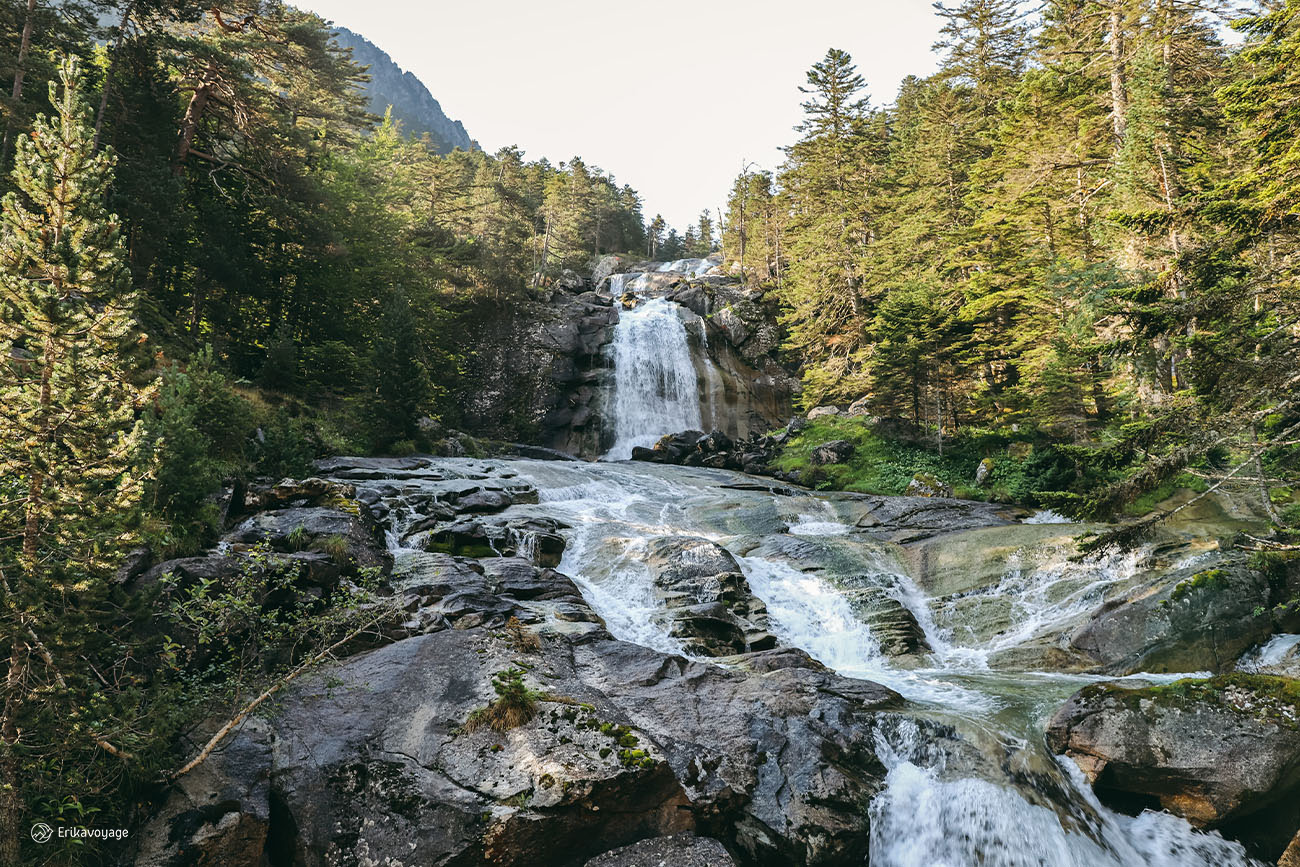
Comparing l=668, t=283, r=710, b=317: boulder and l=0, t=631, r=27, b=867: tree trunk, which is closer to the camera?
l=0, t=631, r=27, b=867: tree trunk

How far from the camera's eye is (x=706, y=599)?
12.4 meters

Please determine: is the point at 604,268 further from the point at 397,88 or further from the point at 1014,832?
the point at 397,88

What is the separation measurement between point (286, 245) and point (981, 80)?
4022 centimetres

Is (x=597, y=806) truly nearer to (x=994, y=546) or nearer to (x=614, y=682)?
(x=614, y=682)

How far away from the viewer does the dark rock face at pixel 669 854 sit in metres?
5.69

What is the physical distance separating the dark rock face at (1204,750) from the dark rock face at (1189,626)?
8.14 ft

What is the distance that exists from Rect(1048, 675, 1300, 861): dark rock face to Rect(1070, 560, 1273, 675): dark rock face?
8.14 feet

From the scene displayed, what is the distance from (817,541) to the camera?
1574cm

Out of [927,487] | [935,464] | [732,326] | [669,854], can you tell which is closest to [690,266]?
[732,326]

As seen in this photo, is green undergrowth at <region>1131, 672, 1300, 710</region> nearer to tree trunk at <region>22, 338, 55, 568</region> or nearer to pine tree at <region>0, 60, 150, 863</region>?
pine tree at <region>0, 60, 150, 863</region>

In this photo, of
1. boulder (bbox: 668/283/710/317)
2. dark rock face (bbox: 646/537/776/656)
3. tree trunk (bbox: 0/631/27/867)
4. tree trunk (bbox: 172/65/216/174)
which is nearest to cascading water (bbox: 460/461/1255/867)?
dark rock face (bbox: 646/537/776/656)

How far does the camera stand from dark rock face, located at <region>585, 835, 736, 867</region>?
5.69 m

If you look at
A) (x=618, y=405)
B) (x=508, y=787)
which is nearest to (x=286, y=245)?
(x=618, y=405)

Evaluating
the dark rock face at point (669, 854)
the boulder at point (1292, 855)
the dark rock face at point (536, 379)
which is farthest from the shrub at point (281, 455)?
the dark rock face at point (536, 379)
